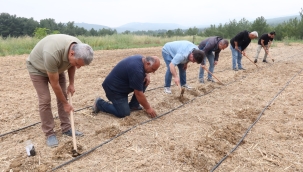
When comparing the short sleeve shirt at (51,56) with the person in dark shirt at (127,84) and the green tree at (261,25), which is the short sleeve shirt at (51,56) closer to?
the person in dark shirt at (127,84)

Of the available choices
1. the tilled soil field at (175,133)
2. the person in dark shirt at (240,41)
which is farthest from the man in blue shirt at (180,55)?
the person in dark shirt at (240,41)

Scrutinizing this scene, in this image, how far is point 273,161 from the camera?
9.52 feet

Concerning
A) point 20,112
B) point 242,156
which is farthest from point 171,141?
point 20,112

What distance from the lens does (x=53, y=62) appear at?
2.61 meters

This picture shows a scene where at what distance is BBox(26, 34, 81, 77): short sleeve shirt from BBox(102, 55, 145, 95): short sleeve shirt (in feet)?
3.14

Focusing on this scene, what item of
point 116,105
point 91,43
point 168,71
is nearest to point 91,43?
point 91,43

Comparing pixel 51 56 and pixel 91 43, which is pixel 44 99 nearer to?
pixel 51 56

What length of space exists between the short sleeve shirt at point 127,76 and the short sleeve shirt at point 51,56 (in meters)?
0.96

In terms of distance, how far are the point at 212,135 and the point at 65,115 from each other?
6.93 ft

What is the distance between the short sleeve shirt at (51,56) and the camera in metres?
2.61

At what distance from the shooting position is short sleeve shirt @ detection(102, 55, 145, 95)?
11.4 ft

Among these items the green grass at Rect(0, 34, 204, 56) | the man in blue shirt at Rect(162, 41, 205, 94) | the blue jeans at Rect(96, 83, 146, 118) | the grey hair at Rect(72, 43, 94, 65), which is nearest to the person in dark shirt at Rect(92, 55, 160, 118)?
the blue jeans at Rect(96, 83, 146, 118)

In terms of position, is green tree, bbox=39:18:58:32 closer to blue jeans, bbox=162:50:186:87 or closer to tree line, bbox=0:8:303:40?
tree line, bbox=0:8:303:40

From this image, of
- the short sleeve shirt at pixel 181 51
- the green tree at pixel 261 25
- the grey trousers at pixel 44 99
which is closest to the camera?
the grey trousers at pixel 44 99
